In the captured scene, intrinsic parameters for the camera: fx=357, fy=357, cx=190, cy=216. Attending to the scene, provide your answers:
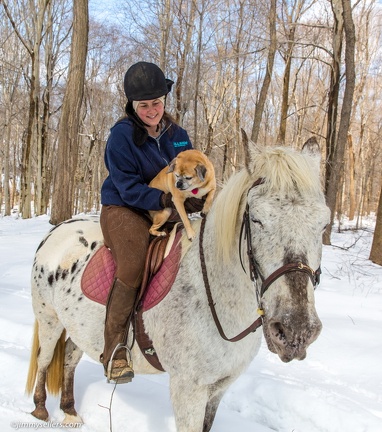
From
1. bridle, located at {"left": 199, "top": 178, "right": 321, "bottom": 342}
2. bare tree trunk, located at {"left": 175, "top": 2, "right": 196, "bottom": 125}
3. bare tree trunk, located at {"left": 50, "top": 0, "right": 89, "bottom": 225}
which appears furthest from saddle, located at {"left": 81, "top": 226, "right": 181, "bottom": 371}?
bare tree trunk, located at {"left": 175, "top": 2, "right": 196, "bottom": 125}

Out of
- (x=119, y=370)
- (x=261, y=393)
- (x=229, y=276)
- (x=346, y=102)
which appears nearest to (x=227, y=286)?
(x=229, y=276)

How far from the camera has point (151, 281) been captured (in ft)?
7.66

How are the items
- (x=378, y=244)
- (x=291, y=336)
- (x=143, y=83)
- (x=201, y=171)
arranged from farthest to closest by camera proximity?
1. (x=378, y=244)
2. (x=201, y=171)
3. (x=143, y=83)
4. (x=291, y=336)

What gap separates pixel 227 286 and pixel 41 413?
7.29 feet

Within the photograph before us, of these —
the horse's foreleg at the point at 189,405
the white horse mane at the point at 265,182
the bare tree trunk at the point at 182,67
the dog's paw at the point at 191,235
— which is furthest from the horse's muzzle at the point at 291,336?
the bare tree trunk at the point at 182,67

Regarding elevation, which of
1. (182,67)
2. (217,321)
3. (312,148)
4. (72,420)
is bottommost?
(72,420)

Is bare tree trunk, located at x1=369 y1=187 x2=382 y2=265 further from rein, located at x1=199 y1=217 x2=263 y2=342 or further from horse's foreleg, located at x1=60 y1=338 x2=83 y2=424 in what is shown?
rein, located at x1=199 y1=217 x2=263 y2=342

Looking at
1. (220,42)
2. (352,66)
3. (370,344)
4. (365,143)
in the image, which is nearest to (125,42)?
(220,42)

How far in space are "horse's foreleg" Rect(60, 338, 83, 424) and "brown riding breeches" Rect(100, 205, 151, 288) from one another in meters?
1.42

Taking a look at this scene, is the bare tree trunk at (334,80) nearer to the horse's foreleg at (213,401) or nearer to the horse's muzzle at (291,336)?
the horse's foreleg at (213,401)

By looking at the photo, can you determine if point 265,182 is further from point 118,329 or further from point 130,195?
point 118,329

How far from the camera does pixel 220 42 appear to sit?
19.1 meters

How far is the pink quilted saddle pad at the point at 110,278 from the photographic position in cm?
224

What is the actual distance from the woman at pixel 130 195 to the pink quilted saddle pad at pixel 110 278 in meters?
0.10
